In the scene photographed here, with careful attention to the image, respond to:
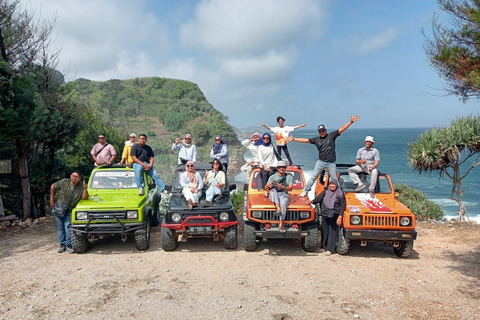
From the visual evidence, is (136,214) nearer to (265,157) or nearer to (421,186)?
(265,157)

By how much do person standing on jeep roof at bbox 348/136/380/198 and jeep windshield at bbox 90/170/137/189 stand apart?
537 centimetres

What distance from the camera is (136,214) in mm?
7605

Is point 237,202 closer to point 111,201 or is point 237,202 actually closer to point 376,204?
point 111,201

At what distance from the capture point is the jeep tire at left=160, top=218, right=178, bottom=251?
771 cm

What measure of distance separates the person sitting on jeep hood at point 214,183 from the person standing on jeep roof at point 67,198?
8.96 feet

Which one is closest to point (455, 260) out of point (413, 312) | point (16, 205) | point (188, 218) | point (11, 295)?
point (413, 312)

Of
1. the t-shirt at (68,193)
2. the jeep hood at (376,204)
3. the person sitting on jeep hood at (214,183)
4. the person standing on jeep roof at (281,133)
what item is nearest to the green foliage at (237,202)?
the person standing on jeep roof at (281,133)

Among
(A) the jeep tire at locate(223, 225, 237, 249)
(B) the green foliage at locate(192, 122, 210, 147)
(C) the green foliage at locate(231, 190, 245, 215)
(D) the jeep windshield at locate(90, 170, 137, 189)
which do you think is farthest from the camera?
(B) the green foliage at locate(192, 122, 210, 147)

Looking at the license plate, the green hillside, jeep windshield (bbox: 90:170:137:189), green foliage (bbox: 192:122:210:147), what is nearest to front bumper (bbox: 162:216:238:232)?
the license plate

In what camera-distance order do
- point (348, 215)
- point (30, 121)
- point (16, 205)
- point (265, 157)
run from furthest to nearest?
point (16, 205) < point (30, 121) < point (265, 157) < point (348, 215)

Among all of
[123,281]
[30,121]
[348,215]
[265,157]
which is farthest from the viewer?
[30,121]

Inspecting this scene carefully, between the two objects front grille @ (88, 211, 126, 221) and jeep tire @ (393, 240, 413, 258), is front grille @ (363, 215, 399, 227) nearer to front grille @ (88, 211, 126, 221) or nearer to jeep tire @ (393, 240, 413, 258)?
jeep tire @ (393, 240, 413, 258)

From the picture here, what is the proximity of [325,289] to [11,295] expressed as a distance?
16.9ft

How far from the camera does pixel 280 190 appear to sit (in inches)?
309
